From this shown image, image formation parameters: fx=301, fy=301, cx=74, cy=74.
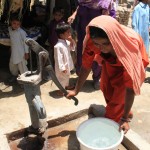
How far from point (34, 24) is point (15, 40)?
3.74ft

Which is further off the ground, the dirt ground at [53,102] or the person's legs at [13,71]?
the person's legs at [13,71]

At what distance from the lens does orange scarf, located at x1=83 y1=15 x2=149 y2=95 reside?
2.12 m

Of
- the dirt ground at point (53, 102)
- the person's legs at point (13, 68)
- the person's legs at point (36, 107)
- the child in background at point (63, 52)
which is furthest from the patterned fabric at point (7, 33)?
the person's legs at point (36, 107)

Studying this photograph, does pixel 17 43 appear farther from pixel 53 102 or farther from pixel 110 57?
pixel 110 57

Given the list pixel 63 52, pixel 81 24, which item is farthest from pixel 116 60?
pixel 81 24

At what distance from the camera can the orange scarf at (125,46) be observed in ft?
6.97

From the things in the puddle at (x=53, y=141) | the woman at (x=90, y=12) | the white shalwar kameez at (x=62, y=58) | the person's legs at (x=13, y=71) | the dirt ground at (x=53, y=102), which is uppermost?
the woman at (x=90, y=12)

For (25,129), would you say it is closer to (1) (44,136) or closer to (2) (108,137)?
(1) (44,136)

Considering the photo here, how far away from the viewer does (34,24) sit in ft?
18.7

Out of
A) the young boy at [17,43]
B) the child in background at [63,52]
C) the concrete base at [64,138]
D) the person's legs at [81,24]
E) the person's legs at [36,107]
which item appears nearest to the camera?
the person's legs at [36,107]

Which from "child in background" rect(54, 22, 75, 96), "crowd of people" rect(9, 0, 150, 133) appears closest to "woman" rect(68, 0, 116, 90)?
"crowd of people" rect(9, 0, 150, 133)

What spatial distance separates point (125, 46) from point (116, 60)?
27 cm

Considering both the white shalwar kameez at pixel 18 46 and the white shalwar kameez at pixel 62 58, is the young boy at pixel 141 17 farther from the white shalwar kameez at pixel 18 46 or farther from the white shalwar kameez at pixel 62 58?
the white shalwar kameez at pixel 18 46

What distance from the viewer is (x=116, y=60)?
247 cm
